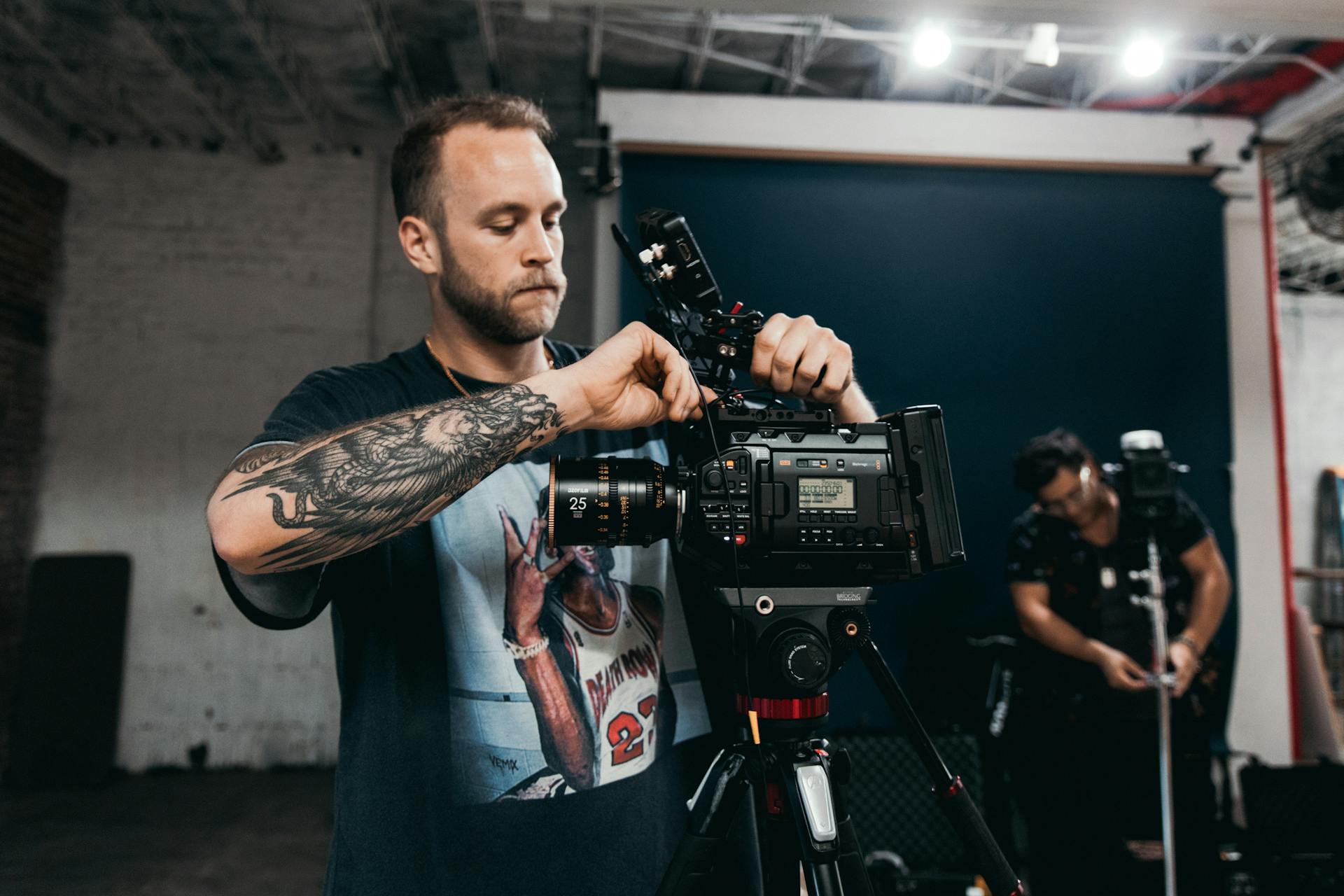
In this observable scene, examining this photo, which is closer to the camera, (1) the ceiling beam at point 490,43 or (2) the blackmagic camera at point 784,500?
(2) the blackmagic camera at point 784,500

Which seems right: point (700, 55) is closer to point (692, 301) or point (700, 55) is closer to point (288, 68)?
point (288, 68)

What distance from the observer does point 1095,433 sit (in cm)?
339

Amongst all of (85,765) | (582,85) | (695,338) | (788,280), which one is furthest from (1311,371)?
(85,765)

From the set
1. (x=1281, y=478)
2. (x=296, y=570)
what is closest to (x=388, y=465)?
(x=296, y=570)

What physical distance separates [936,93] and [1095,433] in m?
1.80

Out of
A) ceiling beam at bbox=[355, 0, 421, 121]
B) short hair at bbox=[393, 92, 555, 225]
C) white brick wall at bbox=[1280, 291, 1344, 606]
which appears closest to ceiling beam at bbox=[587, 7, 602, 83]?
ceiling beam at bbox=[355, 0, 421, 121]

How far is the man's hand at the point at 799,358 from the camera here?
0.85 metres

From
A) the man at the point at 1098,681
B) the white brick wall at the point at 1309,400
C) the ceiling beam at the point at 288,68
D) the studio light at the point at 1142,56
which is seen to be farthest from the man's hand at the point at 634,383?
the white brick wall at the point at 1309,400

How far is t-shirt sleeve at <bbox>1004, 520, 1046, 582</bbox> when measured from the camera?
8.44 ft

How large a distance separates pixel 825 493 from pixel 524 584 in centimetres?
41

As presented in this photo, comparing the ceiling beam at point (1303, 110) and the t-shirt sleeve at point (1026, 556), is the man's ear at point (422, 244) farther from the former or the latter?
the ceiling beam at point (1303, 110)

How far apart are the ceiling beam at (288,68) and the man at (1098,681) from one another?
348cm

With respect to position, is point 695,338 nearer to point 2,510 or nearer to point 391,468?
point 391,468

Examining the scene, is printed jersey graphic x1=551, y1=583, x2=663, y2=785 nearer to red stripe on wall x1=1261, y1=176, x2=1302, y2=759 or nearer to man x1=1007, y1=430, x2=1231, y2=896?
man x1=1007, y1=430, x2=1231, y2=896
